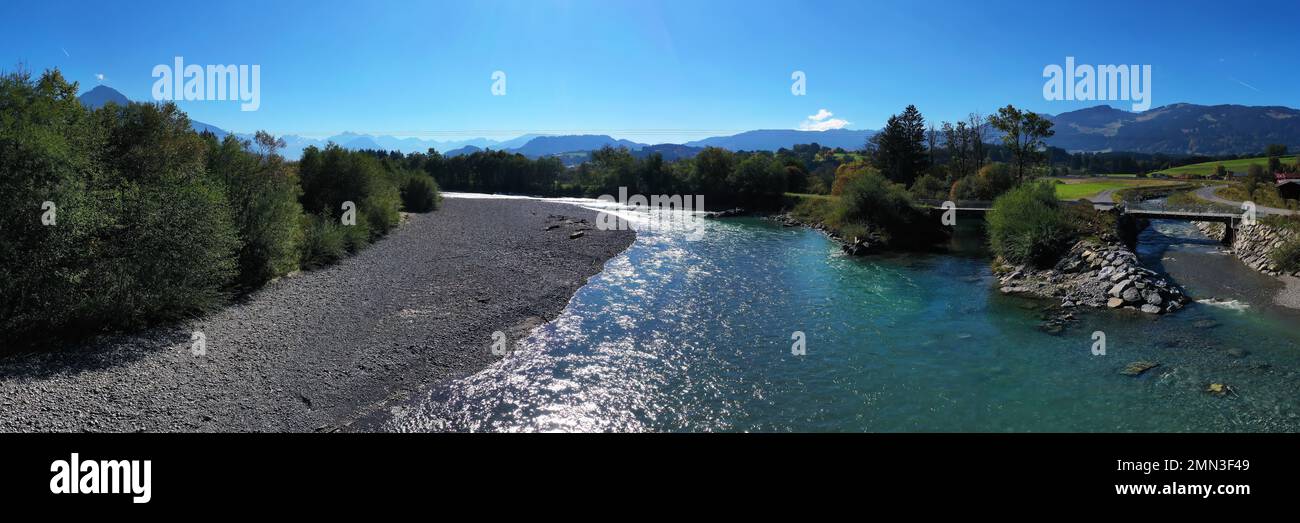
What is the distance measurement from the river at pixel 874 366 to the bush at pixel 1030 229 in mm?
4647

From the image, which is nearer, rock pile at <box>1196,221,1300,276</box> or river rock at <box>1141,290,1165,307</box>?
river rock at <box>1141,290,1165,307</box>

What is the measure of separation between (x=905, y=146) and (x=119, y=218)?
228ft

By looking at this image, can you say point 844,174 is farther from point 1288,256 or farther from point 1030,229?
point 1288,256

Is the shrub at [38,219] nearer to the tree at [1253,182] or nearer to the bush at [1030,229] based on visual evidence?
the bush at [1030,229]

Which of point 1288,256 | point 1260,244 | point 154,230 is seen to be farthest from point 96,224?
point 1260,244

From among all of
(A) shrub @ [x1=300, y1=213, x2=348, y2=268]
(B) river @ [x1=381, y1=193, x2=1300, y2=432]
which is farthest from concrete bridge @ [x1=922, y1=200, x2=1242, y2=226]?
(A) shrub @ [x1=300, y1=213, x2=348, y2=268]

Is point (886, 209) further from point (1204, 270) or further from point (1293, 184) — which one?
point (1293, 184)

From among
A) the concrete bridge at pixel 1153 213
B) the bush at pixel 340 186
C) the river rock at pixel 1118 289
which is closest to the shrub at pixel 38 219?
the bush at pixel 340 186

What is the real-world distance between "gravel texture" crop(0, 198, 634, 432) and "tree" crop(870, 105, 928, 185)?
52015mm

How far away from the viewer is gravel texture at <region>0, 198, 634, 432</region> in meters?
11.6

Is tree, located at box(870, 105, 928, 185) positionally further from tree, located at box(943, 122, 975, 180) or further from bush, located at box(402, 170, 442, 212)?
bush, located at box(402, 170, 442, 212)

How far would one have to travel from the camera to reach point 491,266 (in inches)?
1142

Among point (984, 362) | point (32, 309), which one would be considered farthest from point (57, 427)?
point (984, 362)

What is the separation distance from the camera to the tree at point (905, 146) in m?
66.9
